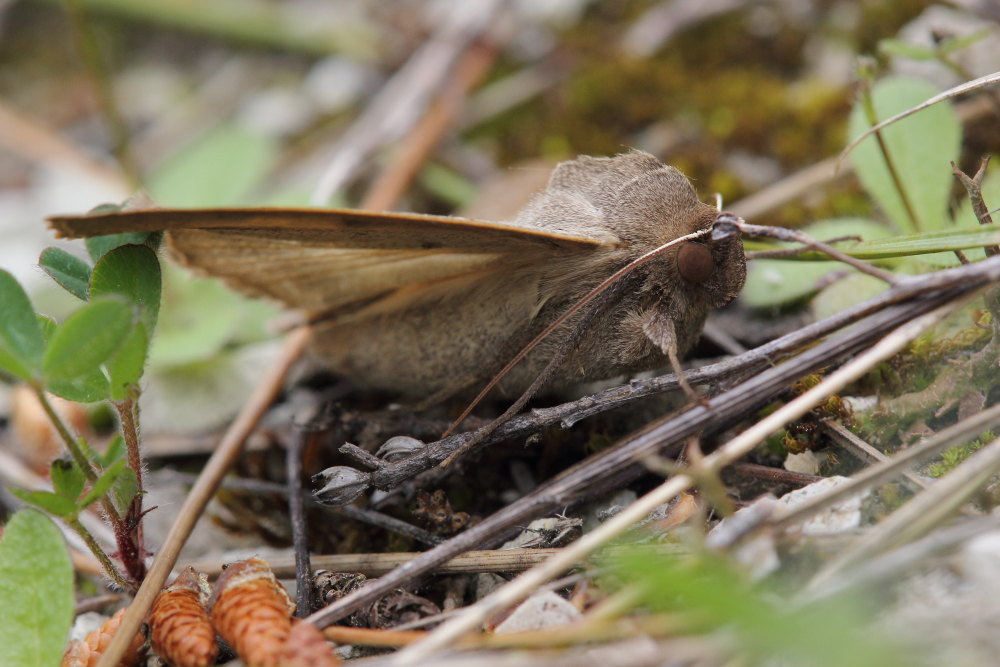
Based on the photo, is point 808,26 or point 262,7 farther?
point 262,7

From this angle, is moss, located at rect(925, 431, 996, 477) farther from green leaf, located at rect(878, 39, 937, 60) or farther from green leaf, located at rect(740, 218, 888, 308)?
green leaf, located at rect(878, 39, 937, 60)

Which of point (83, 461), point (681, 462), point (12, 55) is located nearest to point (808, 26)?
point (681, 462)

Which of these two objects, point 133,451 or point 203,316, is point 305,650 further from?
point 203,316

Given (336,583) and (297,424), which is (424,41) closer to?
(297,424)

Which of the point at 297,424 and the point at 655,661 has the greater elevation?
the point at 297,424

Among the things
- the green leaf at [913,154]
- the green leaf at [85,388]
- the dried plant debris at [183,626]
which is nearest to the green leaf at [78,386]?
the green leaf at [85,388]

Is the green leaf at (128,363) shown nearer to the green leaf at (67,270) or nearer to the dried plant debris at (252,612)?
the green leaf at (67,270)

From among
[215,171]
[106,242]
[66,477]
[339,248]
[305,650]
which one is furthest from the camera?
[215,171]

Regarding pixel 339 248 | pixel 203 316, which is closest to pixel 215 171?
pixel 203 316
